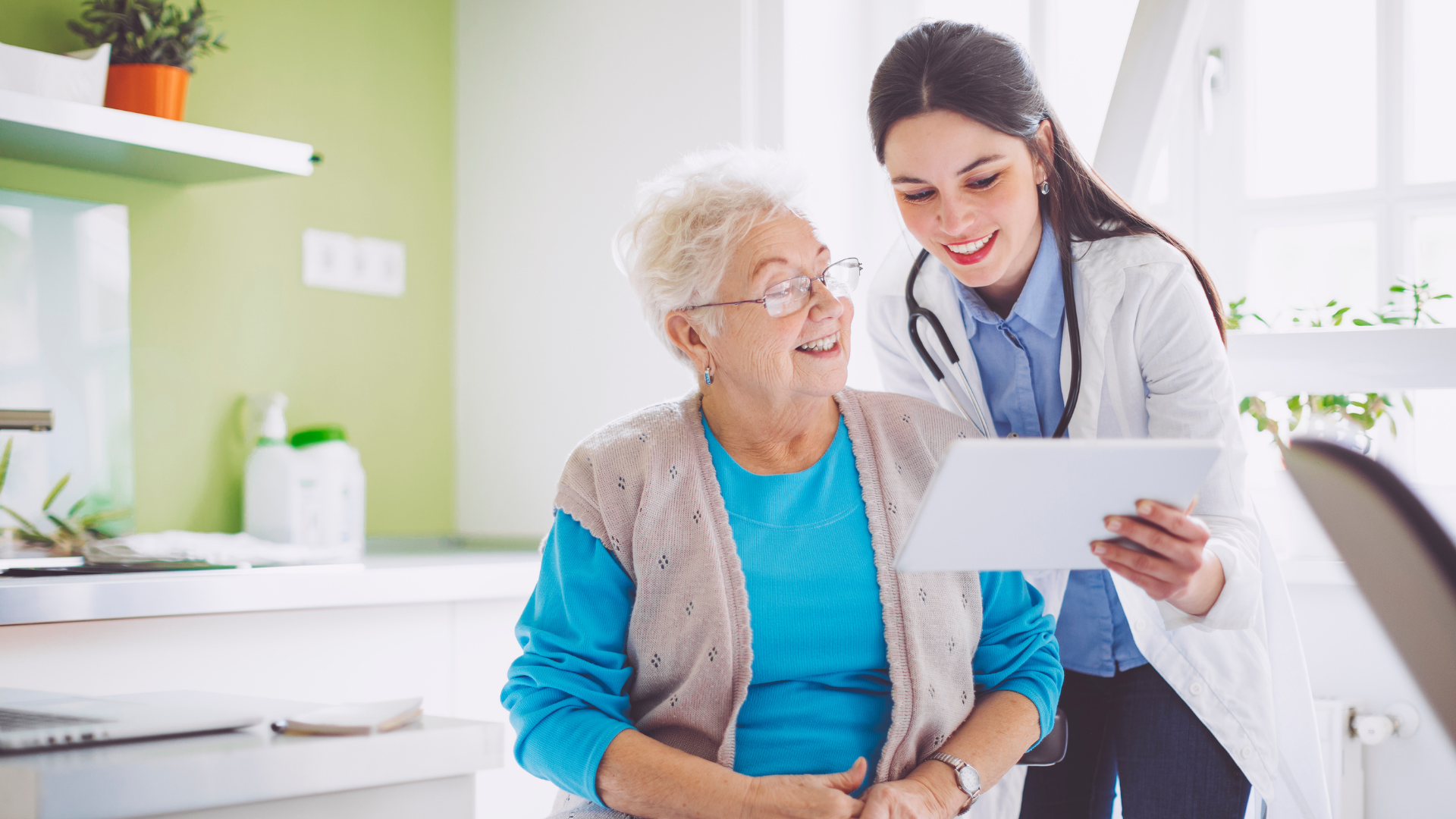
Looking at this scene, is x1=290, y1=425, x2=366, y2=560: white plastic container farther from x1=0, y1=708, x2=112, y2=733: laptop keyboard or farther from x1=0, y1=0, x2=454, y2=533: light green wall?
x1=0, y1=708, x2=112, y2=733: laptop keyboard

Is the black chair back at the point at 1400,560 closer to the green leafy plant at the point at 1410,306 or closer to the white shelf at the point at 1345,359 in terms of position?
the white shelf at the point at 1345,359

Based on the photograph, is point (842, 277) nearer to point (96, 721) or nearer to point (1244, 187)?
point (96, 721)

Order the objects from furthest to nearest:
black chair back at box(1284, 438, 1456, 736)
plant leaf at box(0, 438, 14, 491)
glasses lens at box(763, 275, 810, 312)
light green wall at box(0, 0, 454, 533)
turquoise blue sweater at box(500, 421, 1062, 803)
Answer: light green wall at box(0, 0, 454, 533), plant leaf at box(0, 438, 14, 491), glasses lens at box(763, 275, 810, 312), turquoise blue sweater at box(500, 421, 1062, 803), black chair back at box(1284, 438, 1456, 736)

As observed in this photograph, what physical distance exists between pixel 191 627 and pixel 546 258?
1.14 m

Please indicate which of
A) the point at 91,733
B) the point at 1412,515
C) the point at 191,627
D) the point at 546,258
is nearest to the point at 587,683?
the point at 91,733

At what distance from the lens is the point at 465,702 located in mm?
1870

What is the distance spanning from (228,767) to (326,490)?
4.70 ft

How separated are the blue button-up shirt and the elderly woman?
10 cm

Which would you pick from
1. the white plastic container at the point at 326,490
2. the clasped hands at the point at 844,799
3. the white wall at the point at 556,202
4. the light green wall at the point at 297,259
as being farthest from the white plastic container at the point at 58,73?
the clasped hands at the point at 844,799

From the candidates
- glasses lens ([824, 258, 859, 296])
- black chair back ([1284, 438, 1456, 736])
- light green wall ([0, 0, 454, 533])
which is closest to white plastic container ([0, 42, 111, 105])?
light green wall ([0, 0, 454, 533])

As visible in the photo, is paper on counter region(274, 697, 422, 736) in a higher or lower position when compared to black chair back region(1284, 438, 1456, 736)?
lower

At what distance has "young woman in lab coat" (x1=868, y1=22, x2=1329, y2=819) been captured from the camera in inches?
49.5

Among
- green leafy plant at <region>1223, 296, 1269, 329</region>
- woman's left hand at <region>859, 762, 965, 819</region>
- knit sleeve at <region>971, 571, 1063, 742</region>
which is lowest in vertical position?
woman's left hand at <region>859, 762, 965, 819</region>

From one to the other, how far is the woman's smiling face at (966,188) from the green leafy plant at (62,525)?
4.48 feet
